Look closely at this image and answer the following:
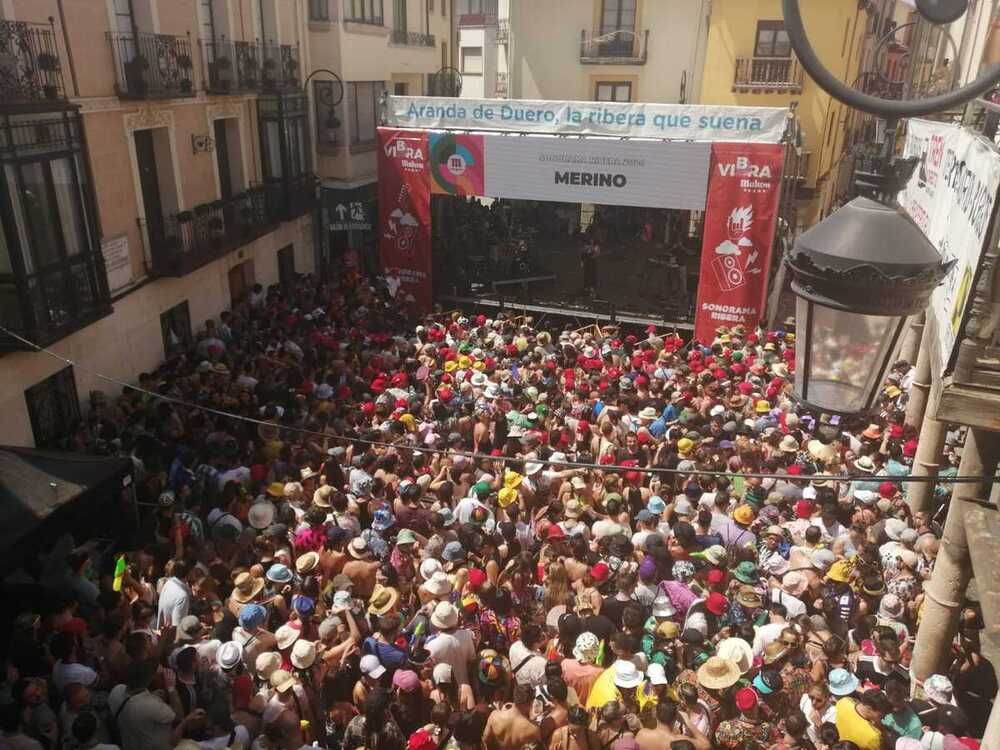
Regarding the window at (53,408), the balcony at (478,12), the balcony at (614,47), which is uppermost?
the balcony at (478,12)

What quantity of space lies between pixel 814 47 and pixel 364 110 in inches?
509

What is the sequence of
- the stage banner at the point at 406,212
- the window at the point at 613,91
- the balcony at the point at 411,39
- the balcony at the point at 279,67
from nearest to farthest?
the stage banner at the point at 406,212 < the balcony at the point at 279,67 < the balcony at the point at 411,39 < the window at the point at 613,91

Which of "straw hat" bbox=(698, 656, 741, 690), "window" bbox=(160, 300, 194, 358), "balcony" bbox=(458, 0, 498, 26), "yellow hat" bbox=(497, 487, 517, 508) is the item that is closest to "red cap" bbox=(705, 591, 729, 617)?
"straw hat" bbox=(698, 656, 741, 690)

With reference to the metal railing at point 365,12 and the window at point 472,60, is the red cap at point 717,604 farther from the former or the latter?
the window at point 472,60

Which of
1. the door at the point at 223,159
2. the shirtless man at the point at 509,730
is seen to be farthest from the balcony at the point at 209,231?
the shirtless man at the point at 509,730

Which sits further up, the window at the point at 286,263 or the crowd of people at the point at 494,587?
the crowd of people at the point at 494,587

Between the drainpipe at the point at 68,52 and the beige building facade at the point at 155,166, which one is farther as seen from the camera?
the drainpipe at the point at 68,52

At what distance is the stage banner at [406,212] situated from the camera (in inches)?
711

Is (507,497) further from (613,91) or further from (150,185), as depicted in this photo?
(613,91)

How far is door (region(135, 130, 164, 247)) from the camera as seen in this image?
1462 centimetres

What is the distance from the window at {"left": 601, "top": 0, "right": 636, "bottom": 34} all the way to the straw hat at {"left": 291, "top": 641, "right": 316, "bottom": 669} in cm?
2434

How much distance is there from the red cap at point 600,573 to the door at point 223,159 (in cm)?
1312

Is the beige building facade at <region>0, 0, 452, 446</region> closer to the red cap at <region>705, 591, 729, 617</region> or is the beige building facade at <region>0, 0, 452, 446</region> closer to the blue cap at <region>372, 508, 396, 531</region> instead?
the blue cap at <region>372, 508, 396, 531</region>

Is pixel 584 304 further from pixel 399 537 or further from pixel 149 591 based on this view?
pixel 149 591
